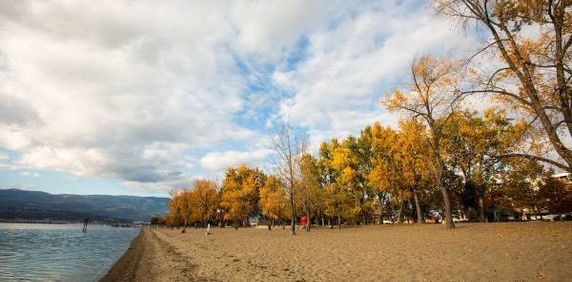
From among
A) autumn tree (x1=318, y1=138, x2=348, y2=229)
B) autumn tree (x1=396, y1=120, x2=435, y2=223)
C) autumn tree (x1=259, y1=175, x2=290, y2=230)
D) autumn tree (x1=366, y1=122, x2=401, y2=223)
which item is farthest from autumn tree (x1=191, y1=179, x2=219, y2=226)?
autumn tree (x1=396, y1=120, x2=435, y2=223)

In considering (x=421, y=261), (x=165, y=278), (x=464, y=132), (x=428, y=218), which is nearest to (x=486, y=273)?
(x=421, y=261)

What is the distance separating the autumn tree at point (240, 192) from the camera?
7431 centimetres

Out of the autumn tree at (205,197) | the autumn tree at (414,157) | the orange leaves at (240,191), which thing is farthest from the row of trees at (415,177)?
the autumn tree at (205,197)

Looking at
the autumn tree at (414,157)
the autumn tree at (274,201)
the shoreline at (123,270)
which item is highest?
the autumn tree at (414,157)

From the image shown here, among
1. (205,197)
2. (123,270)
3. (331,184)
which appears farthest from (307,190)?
(205,197)

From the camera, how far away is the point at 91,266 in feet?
85.9

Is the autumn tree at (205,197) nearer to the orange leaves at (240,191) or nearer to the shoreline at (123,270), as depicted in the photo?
the orange leaves at (240,191)

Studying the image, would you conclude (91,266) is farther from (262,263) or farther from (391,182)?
(391,182)

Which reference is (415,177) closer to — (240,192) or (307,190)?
(307,190)

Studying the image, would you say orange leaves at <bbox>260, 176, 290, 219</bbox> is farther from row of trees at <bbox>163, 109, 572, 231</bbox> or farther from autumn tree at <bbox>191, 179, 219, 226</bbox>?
autumn tree at <bbox>191, 179, 219, 226</bbox>

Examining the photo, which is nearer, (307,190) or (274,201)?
(307,190)

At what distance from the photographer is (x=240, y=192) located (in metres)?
74.1

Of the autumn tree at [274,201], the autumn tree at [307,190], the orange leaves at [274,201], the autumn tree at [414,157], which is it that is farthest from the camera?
the orange leaves at [274,201]

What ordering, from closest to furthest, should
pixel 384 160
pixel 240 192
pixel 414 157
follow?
pixel 414 157, pixel 384 160, pixel 240 192
